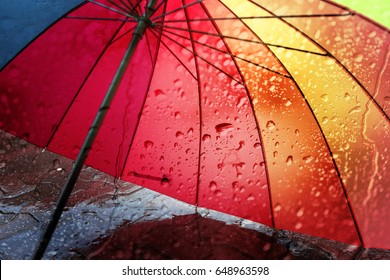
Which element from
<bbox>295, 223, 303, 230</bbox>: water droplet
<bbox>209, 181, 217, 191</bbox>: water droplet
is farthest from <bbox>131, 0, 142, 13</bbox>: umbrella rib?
<bbox>295, 223, 303, 230</bbox>: water droplet

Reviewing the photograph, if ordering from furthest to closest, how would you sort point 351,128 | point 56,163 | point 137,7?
point 56,163 < point 137,7 < point 351,128

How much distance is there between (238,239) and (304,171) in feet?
3.99

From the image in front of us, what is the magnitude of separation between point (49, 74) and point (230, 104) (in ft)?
3.81

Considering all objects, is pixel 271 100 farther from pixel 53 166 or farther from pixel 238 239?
pixel 53 166

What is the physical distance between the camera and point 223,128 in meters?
2.27

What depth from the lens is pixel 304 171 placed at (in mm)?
2111

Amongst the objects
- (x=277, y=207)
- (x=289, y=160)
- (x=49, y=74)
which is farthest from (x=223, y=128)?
(x=49, y=74)

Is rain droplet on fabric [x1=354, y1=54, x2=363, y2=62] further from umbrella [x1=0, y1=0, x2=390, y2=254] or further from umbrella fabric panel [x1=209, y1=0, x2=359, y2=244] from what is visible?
umbrella fabric panel [x1=209, y1=0, x2=359, y2=244]

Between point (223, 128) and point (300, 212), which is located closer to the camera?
point (300, 212)

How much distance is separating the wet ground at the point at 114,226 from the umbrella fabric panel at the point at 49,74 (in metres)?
0.85

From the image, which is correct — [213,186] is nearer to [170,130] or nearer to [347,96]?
[170,130]

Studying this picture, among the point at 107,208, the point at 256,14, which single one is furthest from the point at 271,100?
the point at 107,208

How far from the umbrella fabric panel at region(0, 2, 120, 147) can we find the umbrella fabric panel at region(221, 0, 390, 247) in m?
1.01

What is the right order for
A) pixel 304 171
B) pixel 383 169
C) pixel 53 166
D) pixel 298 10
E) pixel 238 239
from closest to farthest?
pixel 298 10, pixel 383 169, pixel 304 171, pixel 238 239, pixel 53 166
